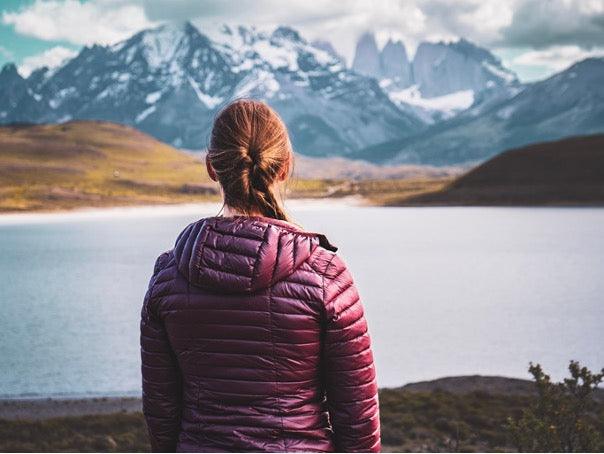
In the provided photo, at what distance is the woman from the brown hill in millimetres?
146860

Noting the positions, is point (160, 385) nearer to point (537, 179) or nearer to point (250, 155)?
point (250, 155)

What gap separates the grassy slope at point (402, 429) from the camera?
15251 millimetres

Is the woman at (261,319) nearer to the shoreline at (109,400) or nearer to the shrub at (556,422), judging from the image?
the shrub at (556,422)

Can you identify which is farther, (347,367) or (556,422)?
(556,422)

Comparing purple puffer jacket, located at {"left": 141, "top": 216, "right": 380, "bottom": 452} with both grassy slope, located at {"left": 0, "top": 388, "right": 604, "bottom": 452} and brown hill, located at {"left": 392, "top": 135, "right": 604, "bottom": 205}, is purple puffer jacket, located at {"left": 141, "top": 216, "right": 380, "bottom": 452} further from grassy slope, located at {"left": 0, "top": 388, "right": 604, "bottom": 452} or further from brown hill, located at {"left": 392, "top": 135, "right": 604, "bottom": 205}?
brown hill, located at {"left": 392, "top": 135, "right": 604, "bottom": 205}

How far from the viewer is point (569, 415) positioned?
11688mm

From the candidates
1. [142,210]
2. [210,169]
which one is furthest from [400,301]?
[142,210]

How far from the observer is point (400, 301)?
1754 inches

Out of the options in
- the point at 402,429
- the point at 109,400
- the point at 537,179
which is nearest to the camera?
the point at 402,429

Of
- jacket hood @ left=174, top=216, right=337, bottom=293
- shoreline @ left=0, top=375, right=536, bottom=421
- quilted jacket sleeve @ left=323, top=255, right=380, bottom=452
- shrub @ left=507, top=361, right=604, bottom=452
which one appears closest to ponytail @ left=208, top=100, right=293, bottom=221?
jacket hood @ left=174, top=216, right=337, bottom=293

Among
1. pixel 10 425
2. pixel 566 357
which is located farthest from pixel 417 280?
pixel 10 425

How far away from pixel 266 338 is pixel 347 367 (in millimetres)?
339

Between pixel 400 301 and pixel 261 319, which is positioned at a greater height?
pixel 400 301

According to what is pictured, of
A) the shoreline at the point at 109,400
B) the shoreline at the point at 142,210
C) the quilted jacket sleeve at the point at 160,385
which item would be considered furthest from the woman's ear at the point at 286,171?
the shoreline at the point at 142,210
